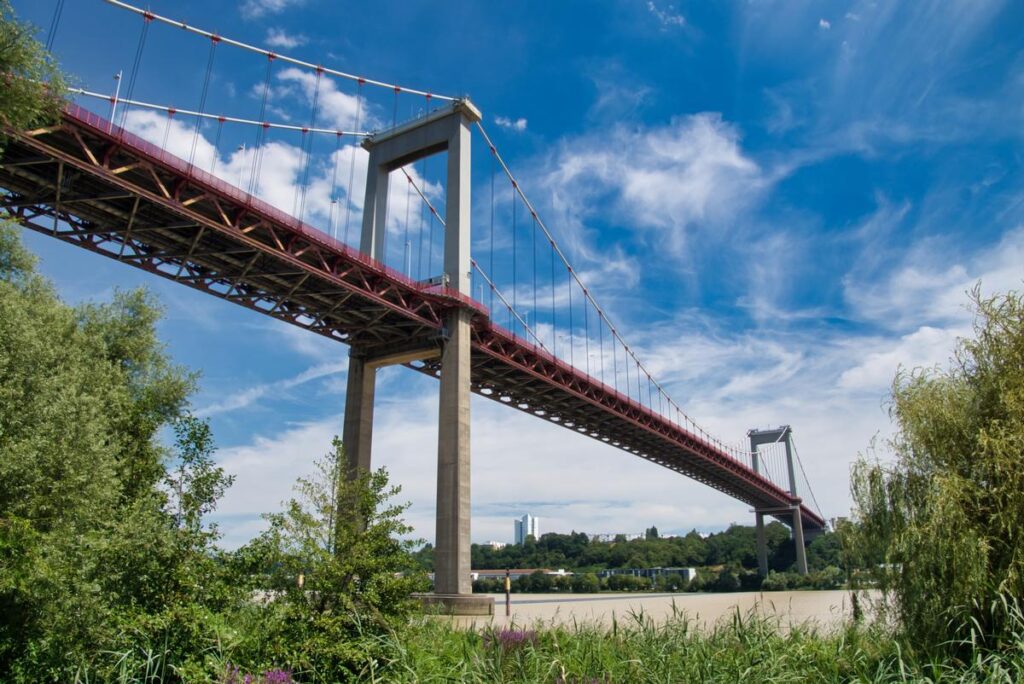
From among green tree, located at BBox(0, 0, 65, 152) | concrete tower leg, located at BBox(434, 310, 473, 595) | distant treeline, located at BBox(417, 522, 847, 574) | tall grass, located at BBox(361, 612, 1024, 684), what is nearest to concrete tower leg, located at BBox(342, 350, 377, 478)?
concrete tower leg, located at BBox(434, 310, 473, 595)

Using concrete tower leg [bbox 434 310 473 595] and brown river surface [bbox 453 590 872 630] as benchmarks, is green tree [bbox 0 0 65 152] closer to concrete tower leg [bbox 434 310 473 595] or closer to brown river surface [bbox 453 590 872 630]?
brown river surface [bbox 453 590 872 630]

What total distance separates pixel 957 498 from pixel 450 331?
21375 millimetres

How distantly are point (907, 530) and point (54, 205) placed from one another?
21432 millimetres

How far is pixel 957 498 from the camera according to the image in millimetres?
8742

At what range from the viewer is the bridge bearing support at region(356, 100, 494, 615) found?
1005 inches

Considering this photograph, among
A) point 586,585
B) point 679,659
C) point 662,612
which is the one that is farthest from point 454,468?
point 586,585

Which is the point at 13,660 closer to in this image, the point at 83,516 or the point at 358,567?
the point at 83,516

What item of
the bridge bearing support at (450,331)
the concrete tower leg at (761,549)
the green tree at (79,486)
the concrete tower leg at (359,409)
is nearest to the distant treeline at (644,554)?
the concrete tower leg at (761,549)

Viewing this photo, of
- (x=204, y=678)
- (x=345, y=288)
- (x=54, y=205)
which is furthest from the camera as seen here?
(x=345, y=288)

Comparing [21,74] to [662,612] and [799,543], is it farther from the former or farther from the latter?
[799,543]

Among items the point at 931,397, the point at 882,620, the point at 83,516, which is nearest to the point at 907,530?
the point at 882,620

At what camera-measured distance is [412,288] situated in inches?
1064

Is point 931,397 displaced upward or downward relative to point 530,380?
downward

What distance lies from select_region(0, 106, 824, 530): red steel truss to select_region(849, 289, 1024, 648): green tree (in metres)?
16.9
